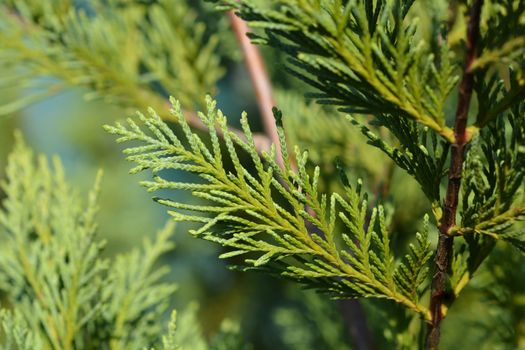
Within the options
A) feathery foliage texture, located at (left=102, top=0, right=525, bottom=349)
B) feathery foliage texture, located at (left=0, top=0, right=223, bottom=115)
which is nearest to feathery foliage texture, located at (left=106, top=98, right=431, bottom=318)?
feathery foliage texture, located at (left=102, top=0, right=525, bottom=349)

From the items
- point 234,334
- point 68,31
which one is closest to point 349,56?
point 234,334

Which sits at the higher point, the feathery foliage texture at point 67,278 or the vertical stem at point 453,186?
the vertical stem at point 453,186

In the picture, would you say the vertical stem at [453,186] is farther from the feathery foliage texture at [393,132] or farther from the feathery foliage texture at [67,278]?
the feathery foliage texture at [67,278]

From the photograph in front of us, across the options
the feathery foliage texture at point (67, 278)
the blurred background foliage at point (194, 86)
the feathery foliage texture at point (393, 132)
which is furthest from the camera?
the blurred background foliage at point (194, 86)

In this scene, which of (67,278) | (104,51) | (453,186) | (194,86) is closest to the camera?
(453,186)

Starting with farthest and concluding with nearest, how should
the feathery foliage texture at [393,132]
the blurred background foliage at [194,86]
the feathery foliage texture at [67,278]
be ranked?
the blurred background foliage at [194,86]
the feathery foliage texture at [67,278]
the feathery foliage texture at [393,132]

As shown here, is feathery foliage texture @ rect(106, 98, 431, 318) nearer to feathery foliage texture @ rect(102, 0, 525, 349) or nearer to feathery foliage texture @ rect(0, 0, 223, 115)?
feathery foliage texture @ rect(102, 0, 525, 349)

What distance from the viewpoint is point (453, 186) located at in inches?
28.2

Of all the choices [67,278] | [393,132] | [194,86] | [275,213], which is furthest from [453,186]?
[194,86]

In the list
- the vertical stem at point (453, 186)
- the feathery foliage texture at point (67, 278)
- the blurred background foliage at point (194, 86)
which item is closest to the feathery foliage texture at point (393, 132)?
the vertical stem at point (453, 186)

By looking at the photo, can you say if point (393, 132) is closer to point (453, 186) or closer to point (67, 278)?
point (453, 186)

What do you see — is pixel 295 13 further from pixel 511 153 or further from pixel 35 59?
pixel 35 59

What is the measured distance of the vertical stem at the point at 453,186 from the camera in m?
0.67

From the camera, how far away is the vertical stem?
0.67 m
